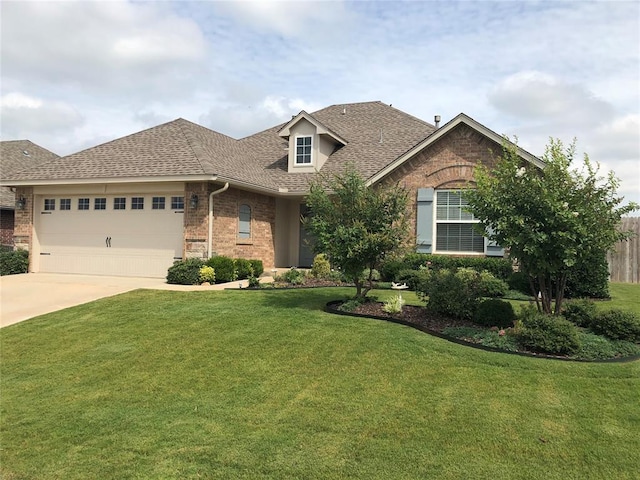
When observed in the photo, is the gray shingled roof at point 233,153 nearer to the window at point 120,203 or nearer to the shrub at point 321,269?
the window at point 120,203

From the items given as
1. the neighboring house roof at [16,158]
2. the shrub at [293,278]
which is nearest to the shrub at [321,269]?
the shrub at [293,278]

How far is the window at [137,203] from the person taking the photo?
15.4 meters

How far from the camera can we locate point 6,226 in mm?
21094

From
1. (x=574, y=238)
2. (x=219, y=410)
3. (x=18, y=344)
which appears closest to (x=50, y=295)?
(x=18, y=344)

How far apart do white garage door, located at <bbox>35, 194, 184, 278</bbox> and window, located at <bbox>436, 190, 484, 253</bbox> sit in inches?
318

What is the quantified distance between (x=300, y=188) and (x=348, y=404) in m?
12.7

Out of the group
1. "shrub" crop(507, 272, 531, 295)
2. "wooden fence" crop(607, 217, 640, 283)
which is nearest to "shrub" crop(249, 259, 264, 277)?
"shrub" crop(507, 272, 531, 295)

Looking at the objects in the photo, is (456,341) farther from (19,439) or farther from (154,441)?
(19,439)

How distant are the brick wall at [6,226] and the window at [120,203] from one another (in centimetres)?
845

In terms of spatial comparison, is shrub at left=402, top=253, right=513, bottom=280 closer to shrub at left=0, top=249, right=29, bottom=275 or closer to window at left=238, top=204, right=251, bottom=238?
window at left=238, top=204, right=251, bottom=238

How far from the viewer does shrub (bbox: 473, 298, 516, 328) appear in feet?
25.3

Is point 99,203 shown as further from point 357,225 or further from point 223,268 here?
point 357,225

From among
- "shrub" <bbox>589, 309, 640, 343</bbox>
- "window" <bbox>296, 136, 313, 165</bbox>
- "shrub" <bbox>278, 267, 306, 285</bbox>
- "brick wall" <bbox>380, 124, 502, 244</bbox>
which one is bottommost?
"shrub" <bbox>589, 309, 640, 343</bbox>

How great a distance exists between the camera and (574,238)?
6.78m
